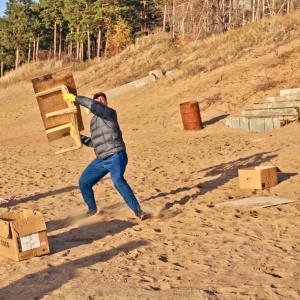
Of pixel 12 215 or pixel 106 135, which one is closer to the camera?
pixel 12 215

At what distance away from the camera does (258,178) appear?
919cm

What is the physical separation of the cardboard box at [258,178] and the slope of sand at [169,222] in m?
0.11

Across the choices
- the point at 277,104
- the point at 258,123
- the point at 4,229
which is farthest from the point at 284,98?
the point at 4,229

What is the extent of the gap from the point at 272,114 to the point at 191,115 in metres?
2.66

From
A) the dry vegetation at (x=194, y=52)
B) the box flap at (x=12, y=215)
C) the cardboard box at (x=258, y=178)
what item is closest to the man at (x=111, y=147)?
the box flap at (x=12, y=215)

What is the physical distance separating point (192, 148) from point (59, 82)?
23.4 feet

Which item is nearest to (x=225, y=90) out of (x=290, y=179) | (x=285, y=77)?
(x=285, y=77)

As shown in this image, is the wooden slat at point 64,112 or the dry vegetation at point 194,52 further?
the dry vegetation at point 194,52

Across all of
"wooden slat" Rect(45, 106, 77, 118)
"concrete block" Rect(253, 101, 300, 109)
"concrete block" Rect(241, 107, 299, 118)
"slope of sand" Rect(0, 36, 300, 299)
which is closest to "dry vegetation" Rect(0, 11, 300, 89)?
"concrete block" Rect(253, 101, 300, 109)

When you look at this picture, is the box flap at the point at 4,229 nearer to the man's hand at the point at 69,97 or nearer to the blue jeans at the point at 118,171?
the blue jeans at the point at 118,171

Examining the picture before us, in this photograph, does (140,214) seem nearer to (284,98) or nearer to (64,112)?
(64,112)

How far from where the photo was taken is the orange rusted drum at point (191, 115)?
1772 centimetres

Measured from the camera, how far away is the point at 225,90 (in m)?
→ 21.5

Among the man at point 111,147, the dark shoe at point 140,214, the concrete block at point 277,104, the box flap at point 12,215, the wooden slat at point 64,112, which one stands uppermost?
the wooden slat at point 64,112
